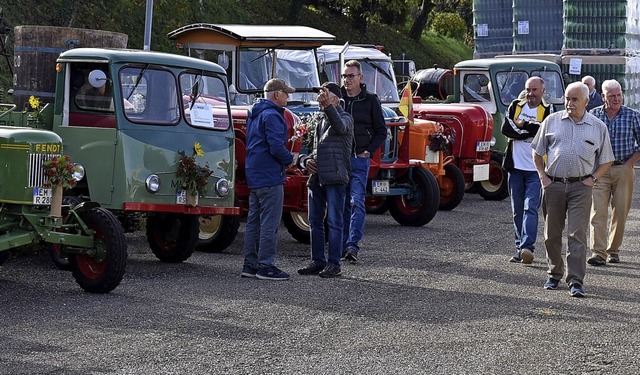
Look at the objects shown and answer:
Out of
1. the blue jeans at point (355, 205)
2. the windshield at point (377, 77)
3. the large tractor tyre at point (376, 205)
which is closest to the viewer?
the blue jeans at point (355, 205)

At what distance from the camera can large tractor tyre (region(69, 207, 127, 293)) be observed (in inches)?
418

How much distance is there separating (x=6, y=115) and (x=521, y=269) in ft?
17.0

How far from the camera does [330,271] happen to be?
11.9m

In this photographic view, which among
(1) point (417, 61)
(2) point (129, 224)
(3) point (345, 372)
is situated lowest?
(3) point (345, 372)

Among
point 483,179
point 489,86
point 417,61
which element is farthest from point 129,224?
point 417,61

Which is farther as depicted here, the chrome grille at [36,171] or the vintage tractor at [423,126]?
the vintage tractor at [423,126]

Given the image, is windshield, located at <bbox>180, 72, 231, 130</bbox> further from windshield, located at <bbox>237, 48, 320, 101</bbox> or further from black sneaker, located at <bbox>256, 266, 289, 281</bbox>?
windshield, located at <bbox>237, 48, 320, 101</bbox>

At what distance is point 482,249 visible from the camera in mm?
14414

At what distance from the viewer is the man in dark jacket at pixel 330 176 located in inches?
472

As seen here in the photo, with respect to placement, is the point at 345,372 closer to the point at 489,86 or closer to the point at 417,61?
the point at 489,86

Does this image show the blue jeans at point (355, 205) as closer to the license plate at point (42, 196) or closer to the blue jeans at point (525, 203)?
the blue jeans at point (525, 203)

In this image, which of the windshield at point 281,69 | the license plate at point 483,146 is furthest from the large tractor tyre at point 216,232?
the license plate at point 483,146

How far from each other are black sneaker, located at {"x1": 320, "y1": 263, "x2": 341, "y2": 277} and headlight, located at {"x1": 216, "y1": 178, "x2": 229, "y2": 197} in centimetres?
138

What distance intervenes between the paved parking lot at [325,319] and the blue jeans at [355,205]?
283 mm
